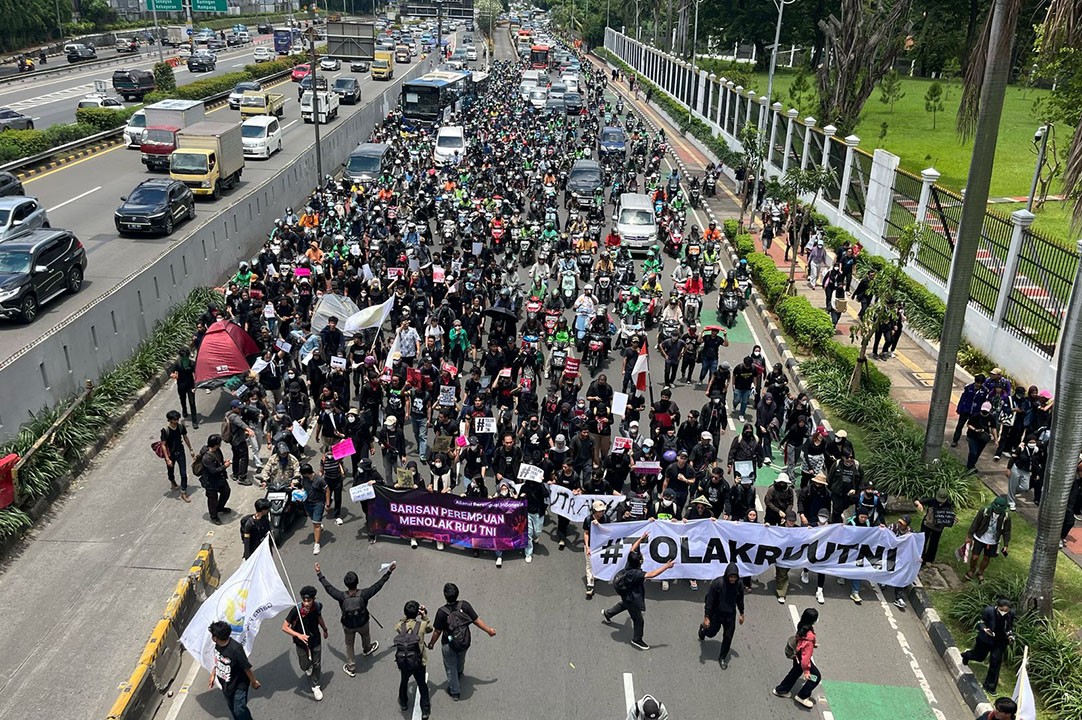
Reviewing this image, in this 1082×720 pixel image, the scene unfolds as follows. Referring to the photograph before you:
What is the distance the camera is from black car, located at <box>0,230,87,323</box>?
2091 cm

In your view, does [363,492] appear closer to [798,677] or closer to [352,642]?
[352,642]

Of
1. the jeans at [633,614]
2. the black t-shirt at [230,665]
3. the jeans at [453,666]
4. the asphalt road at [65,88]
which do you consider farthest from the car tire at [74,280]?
the asphalt road at [65,88]

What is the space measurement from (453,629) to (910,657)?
6107 mm

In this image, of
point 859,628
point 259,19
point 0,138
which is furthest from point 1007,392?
point 259,19

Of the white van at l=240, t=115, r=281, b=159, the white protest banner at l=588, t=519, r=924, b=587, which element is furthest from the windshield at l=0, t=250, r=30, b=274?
the white van at l=240, t=115, r=281, b=159

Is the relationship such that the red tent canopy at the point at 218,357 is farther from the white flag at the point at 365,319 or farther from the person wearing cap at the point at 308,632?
the person wearing cap at the point at 308,632

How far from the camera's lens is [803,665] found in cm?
1052

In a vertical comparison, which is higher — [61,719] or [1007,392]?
[1007,392]

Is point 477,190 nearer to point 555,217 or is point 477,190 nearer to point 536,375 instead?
point 555,217

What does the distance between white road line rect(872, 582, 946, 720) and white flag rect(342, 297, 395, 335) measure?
11.9m

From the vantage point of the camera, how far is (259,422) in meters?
16.3

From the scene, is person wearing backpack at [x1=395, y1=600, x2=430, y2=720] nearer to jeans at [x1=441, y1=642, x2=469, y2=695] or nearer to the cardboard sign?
jeans at [x1=441, y1=642, x2=469, y2=695]

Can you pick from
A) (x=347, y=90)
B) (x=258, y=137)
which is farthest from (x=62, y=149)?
(x=347, y=90)

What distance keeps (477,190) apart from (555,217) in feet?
16.0
